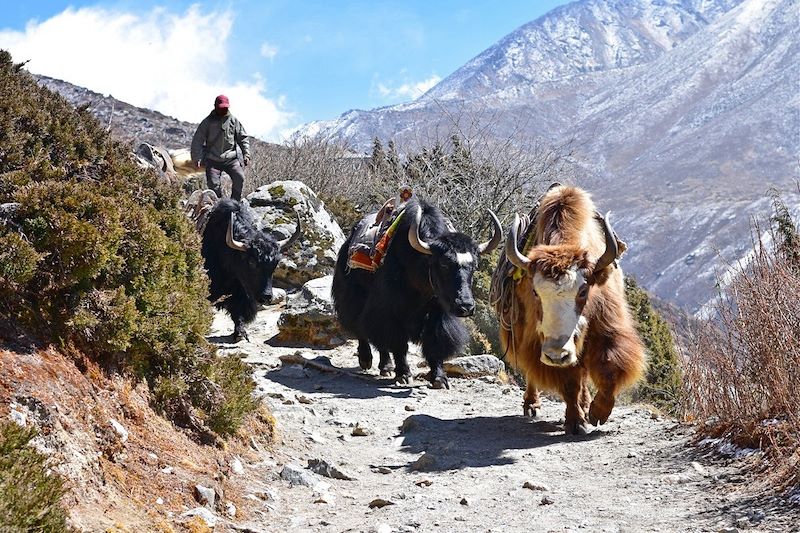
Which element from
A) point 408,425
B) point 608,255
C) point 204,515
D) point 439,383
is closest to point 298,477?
point 204,515

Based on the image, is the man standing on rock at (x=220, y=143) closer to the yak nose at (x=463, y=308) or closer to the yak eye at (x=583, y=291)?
the yak nose at (x=463, y=308)

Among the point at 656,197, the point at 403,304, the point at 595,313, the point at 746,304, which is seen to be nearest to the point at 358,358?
the point at 403,304

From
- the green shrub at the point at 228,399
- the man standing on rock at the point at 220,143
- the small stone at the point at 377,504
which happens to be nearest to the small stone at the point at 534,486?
the small stone at the point at 377,504

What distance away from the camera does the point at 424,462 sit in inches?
230

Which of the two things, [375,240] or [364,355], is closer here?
[375,240]

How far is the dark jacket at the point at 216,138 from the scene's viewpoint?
42.7 ft

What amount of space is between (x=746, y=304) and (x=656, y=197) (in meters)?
134

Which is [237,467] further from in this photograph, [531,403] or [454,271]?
[454,271]

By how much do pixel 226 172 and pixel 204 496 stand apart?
983 centimetres

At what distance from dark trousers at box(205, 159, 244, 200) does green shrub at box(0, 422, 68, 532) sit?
1040cm

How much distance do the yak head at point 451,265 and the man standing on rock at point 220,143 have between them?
5369 millimetres

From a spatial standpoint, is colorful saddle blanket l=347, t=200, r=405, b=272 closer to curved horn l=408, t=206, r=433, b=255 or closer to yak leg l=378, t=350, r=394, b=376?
curved horn l=408, t=206, r=433, b=255

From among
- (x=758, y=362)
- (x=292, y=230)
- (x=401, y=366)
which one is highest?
(x=292, y=230)

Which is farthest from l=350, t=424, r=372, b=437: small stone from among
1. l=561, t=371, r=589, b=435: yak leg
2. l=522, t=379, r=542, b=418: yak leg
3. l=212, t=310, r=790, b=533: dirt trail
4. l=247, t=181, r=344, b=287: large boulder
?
l=247, t=181, r=344, b=287: large boulder
